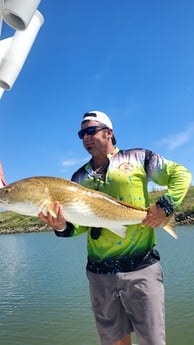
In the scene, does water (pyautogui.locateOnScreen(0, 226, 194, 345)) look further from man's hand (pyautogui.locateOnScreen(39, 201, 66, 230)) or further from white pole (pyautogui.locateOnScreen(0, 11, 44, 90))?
white pole (pyautogui.locateOnScreen(0, 11, 44, 90))

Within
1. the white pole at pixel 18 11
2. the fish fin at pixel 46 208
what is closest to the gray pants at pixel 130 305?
the fish fin at pixel 46 208

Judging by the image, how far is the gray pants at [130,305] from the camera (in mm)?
3670

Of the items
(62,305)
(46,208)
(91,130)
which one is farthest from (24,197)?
(62,305)

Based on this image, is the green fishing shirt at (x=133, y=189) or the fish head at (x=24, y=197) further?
the green fishing shirt at (x=133, y=189)

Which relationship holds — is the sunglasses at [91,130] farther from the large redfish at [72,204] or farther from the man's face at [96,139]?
the large redfish at [72,204]

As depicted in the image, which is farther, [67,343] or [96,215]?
[67,343]

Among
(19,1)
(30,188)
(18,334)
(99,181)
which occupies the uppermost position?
(19,1)

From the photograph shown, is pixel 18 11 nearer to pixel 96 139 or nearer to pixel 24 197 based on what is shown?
pixel 96 139

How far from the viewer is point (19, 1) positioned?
3.37m

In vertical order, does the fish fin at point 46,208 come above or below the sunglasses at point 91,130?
below

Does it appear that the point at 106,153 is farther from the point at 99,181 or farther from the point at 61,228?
the point at 61,228

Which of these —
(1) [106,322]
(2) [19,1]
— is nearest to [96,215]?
(1) [106,322]

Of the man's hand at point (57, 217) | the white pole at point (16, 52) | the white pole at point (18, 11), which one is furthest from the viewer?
the white pole at point (16, 52)

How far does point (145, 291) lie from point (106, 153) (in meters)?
1.46
